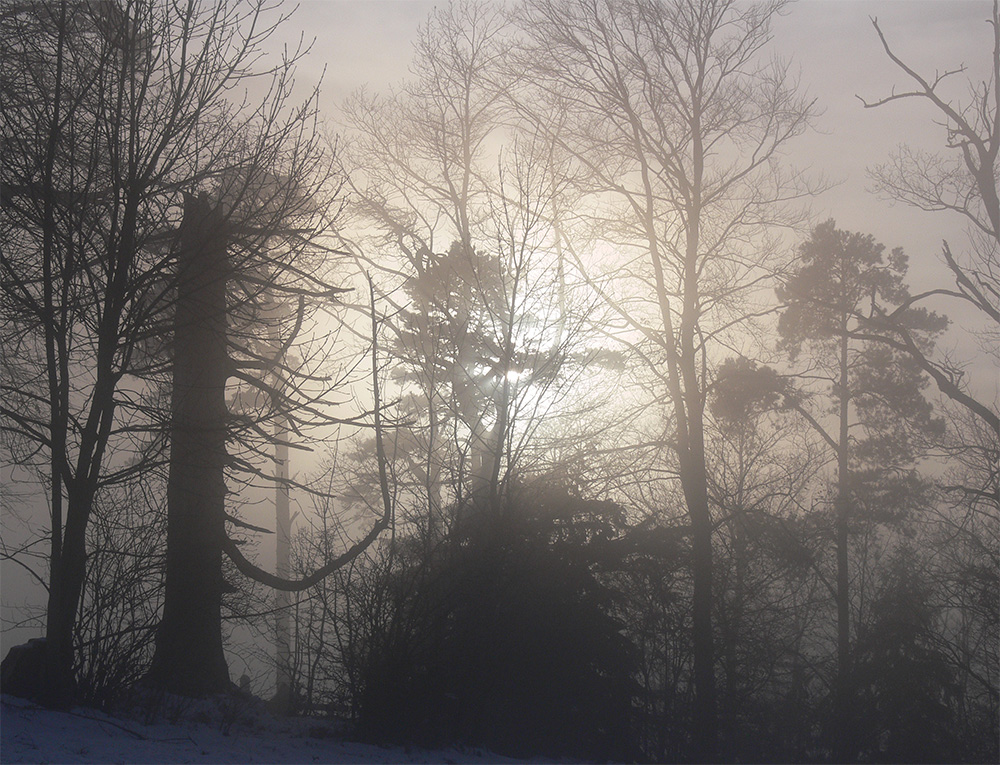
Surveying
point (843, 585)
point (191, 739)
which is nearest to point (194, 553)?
point (191, 739)

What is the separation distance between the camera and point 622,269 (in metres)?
12.0

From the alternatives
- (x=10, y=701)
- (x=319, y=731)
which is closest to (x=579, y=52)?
(x=319, y=731)

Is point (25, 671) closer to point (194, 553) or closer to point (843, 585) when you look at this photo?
point (194, 553)

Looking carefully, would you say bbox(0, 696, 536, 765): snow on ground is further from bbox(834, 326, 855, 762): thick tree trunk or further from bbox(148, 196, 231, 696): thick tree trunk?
bbox(834, 326, 855, 762): thick tree trunk

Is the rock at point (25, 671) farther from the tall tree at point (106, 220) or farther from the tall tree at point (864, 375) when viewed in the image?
the tall tree at point (864, 375)

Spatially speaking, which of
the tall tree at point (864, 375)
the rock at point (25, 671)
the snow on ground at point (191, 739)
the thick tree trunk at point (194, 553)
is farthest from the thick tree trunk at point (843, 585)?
the rock at point (25, 671)

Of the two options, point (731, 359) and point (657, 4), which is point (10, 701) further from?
point (731, 359)

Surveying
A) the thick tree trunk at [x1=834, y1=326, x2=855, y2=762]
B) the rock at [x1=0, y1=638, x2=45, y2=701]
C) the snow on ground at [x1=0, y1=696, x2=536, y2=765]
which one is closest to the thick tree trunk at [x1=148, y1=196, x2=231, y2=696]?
the snow on ground at [x1=0, y1=696, x2=536, y2=765]

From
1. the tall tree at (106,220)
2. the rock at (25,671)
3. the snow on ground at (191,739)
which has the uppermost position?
the tall tree at (106,220)

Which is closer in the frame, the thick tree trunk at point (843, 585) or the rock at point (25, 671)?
the rock at point (25, 671)

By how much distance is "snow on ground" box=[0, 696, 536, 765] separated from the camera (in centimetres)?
486

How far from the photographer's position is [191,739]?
20.0ft

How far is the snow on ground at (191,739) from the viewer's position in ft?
15.9

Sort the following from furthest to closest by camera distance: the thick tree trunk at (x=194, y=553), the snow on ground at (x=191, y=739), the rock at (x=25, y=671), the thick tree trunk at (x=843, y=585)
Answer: the thick tree trunk at (x=843, y=585), the thick tree trunk at (x=194, y=553), the rock at (x=25, y=671), the snow on ground at (x=191, y=739)
